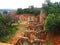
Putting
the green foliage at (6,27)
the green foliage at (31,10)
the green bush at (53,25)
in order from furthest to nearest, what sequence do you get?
the green foliage at (31,10), the green foliage at (6,27), the green bush at (53,25)

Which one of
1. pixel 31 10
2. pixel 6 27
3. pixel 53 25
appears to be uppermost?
pixel 53 25

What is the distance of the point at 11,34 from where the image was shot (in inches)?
878

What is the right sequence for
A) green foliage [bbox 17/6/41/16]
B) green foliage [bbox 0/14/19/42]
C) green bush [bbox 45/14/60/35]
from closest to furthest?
green bush [bbox 45/14/60/35] → green foliage [bbox 0/14/19/42] → green foliage [bbox 17/6/41/16]

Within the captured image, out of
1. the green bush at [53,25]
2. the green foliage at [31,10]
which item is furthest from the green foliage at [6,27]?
the green foliage at [31,10]

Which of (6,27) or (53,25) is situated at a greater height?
(53,25)

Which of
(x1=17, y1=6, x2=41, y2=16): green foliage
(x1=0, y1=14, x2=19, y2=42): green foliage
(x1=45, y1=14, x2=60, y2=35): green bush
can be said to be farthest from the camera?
(x1=17, y1=6, x2=41, y2=16): green foliage

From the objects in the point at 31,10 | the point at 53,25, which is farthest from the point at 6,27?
the point at 31,10

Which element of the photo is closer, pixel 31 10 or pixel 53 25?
pixel 53 25

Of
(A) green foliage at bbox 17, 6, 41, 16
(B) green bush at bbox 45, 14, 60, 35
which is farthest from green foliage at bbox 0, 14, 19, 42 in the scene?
(A) green foliage at bbox 17, 6, 41, 16

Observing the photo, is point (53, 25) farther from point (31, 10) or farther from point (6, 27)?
point (31, 10)

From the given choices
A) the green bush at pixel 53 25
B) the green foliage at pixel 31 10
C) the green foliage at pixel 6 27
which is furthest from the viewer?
the green foliage at pixel 31 10

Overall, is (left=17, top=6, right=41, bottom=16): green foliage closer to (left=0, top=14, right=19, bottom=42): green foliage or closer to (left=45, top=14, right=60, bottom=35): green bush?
(left=0, top=14, right=19, bottom=42): green foliage

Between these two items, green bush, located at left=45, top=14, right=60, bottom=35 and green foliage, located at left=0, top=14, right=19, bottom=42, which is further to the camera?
green foliage, located at left=0, top=14, right=19, bottom=42

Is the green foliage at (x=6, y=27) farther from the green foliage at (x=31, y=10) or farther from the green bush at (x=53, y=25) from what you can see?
the green foliage at (x=31, y=10)
